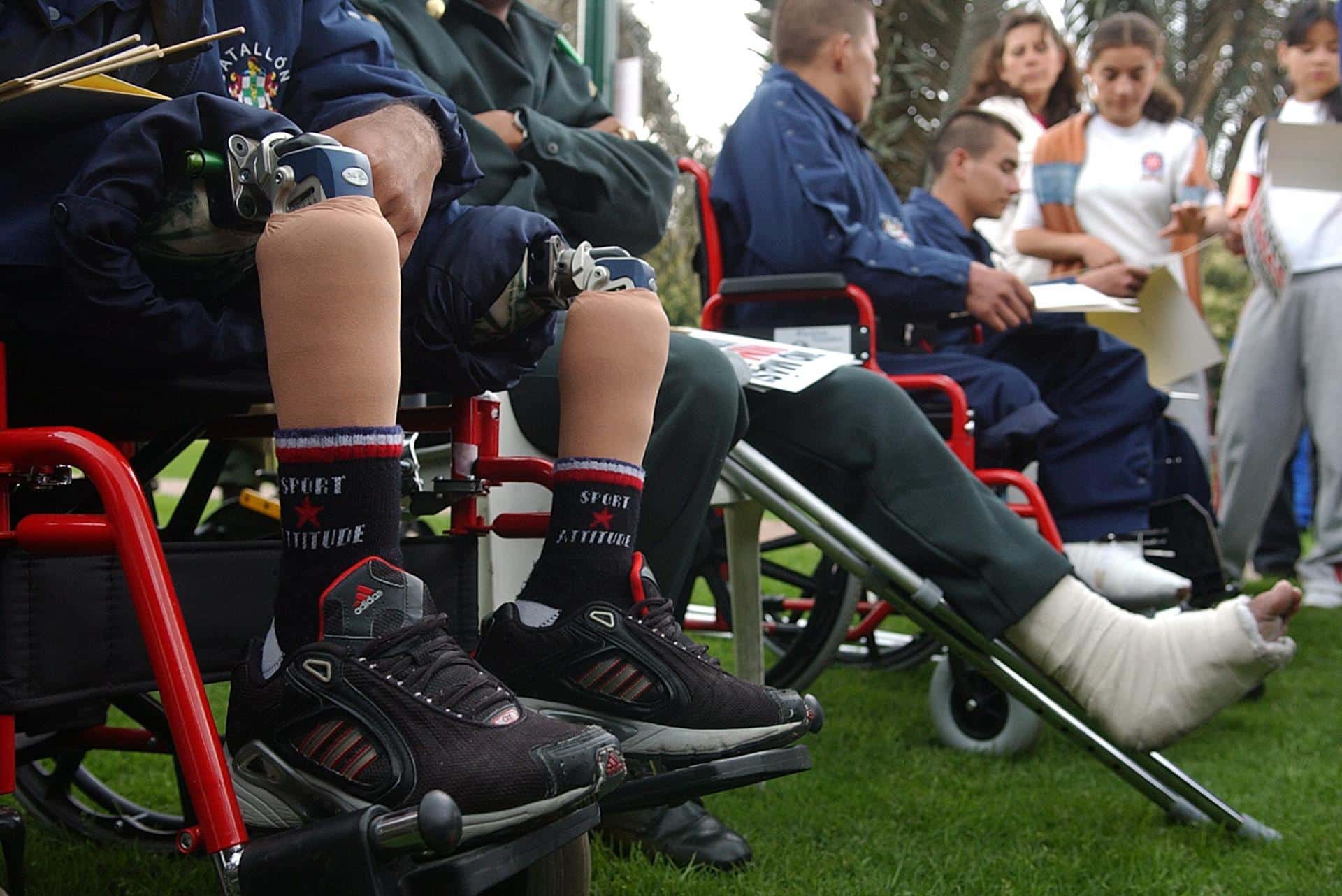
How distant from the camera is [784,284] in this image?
272cm

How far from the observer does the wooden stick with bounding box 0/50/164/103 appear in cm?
103

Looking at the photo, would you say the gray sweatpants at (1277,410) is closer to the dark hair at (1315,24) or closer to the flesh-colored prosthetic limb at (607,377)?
the dark hair at (1315,24)

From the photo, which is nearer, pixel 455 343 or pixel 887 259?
pixel 455 343

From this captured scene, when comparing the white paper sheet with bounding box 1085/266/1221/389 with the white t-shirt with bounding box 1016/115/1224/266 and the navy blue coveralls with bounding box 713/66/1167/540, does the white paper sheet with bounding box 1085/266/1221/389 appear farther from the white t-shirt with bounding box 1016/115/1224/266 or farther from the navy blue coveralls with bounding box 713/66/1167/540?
the white t-shirt with bounding box 1016/115/1224/266

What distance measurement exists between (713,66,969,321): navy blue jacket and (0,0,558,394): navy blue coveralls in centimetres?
→ 150

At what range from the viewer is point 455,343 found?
1.39 metres

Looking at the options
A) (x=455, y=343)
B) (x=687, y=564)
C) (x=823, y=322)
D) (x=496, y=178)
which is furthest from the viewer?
(x=823, y=322)

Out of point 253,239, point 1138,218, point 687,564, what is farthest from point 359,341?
point 1138,218

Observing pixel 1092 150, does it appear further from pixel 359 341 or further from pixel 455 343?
pixel 359 341

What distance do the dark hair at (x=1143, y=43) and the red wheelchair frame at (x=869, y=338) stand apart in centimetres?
166

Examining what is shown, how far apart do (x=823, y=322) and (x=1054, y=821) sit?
44.3 inches

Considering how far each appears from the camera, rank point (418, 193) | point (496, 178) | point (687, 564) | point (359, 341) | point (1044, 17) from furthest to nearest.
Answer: point (1044, 17) → point (496, 178) → point (687, 564) → point (418, 193) → point (359, 341)

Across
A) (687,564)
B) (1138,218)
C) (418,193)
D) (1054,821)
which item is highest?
(418,193)

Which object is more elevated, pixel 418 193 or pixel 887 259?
pixel 418 193
